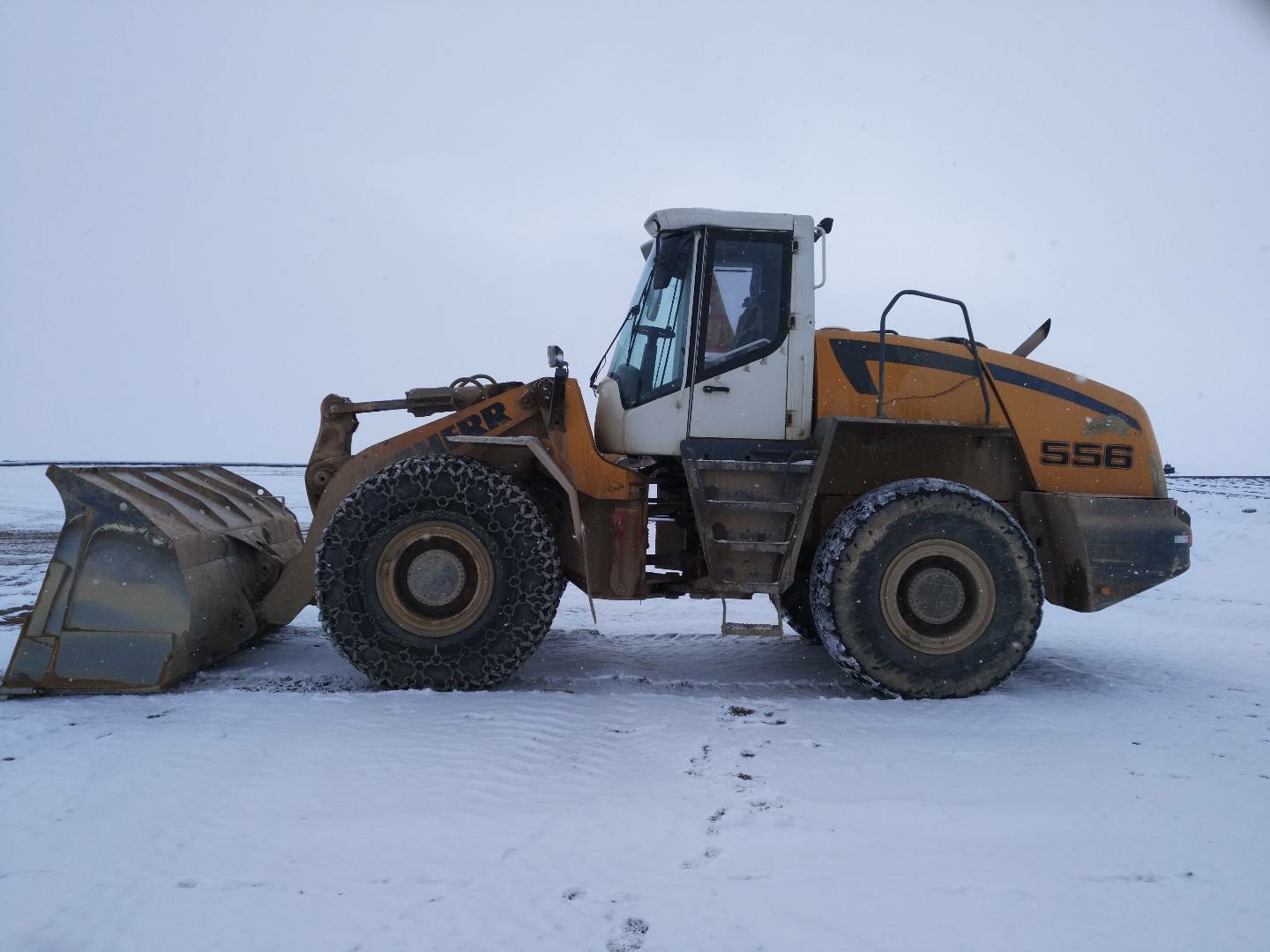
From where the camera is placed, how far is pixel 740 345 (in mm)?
5129

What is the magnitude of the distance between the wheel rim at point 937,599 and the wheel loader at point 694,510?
12 mm

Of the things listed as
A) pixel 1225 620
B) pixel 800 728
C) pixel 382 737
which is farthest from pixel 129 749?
pixel 1225 620

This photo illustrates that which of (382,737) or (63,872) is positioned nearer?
(63,872)

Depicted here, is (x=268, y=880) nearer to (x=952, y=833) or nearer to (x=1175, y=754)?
(x=952, y=833)

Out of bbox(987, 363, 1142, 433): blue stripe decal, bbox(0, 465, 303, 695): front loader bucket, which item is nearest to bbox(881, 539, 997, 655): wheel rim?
bbox(987, 363, 1142, 433): blue stripe decal

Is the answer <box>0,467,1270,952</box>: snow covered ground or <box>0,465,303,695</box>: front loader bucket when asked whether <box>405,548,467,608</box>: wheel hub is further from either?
<box>0,465,303,695</box>: front loader bucket

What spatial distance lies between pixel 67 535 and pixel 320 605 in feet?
4.60

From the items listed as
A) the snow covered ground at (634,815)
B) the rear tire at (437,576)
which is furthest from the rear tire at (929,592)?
the rear tire at (437,576)

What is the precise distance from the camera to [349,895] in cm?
246

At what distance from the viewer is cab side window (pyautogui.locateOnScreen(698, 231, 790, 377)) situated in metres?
5.11

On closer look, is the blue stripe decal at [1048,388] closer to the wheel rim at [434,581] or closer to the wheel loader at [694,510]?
the wheel loader at [694,510]

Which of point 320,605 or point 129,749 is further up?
point 320,605

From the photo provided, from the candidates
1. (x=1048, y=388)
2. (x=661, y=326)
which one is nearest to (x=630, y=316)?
(x=661, y=326)

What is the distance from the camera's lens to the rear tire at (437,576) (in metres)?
4.70
